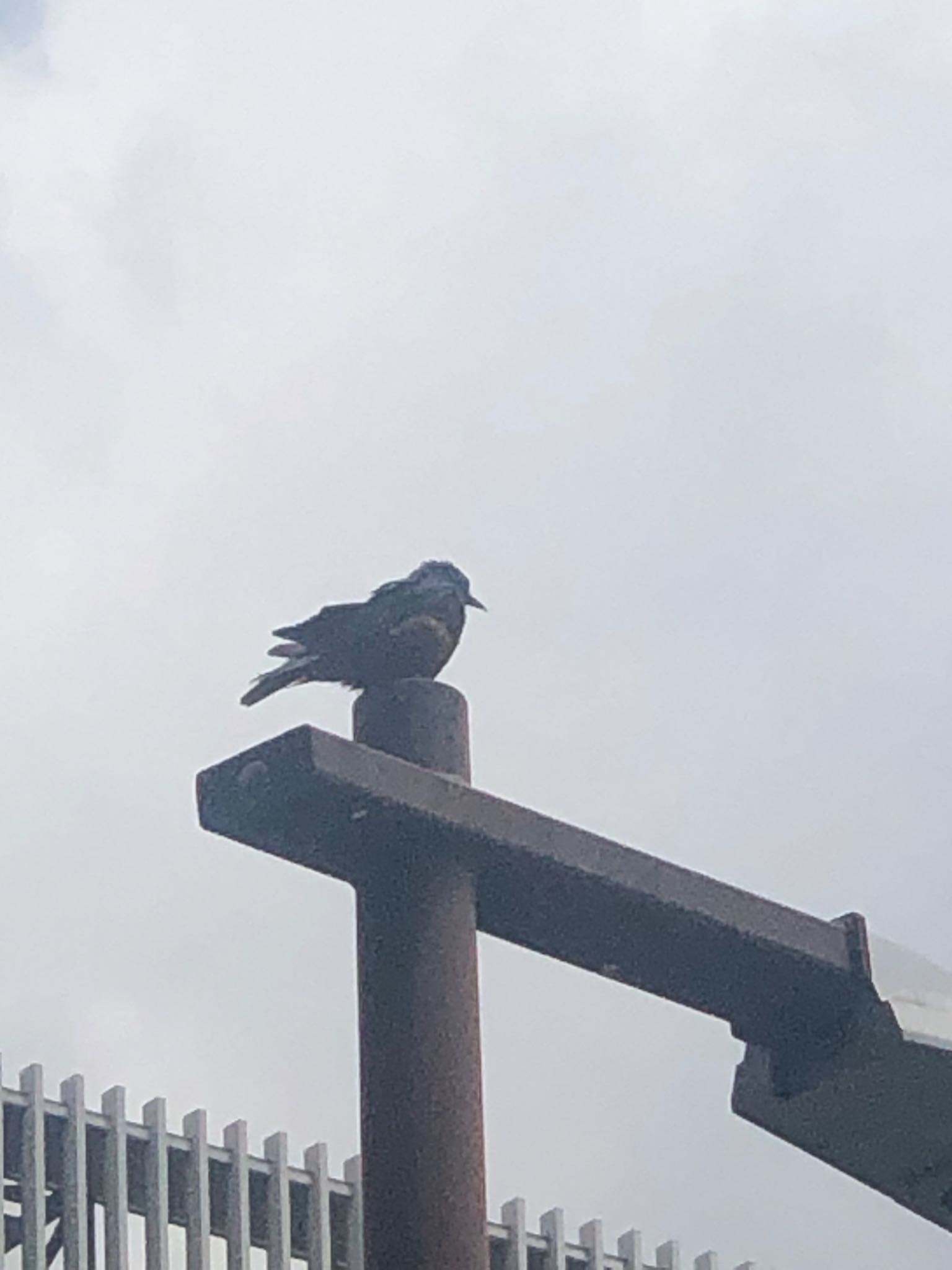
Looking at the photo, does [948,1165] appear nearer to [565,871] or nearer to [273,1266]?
[565,871]

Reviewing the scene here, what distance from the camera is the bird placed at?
11.3ft

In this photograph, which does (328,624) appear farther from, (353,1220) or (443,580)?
(353,1220)

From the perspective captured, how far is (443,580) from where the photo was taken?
357 cm

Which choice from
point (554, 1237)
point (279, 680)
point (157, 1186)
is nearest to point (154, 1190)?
point (157, 1186)

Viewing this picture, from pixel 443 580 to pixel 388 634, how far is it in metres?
0.17

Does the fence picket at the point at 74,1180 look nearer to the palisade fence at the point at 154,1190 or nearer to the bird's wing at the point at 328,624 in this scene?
the palisade fence at the point at 154,1190

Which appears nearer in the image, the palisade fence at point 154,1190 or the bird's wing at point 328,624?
the bird's wing at point 328,624

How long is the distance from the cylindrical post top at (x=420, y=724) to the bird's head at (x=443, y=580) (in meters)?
0.19

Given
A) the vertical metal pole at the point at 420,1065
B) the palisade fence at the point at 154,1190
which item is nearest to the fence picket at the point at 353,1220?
the palisade fence at the point at 154,1190

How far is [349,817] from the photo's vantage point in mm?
3084

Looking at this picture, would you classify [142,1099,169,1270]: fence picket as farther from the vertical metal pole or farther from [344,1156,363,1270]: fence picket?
the vertical metal pole

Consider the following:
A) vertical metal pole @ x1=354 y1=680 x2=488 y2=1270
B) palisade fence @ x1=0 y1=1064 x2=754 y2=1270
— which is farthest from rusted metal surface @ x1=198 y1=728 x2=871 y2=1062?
palisade fence @ x1=0 y1=1064 x2=754 y2=1270

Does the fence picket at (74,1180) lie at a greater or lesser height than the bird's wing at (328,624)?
greater

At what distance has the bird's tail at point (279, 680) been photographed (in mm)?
3609
